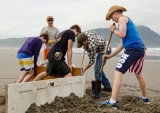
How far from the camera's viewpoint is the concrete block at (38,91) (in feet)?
8.33

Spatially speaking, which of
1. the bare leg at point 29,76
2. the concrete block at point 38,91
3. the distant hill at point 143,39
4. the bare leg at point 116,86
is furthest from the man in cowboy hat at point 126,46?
the distant hill at point 143,39

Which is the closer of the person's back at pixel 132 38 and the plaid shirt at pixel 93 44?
the person's back at pixel 132 38

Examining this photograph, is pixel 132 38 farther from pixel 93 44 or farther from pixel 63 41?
pixel 63 41

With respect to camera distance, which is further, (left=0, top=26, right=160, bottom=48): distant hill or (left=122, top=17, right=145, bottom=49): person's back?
(left=0, top=26, right=160, bottom=48): distant hill

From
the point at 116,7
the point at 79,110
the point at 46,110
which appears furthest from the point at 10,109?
the point at 116,7

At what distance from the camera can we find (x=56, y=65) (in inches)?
155

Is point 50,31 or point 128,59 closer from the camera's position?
point 128,59

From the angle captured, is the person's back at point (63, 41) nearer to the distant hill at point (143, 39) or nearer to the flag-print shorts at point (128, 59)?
the flag-print shorts at point (128, 59)

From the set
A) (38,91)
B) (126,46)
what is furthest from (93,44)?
(38,91)

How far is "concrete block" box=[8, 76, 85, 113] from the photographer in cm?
254

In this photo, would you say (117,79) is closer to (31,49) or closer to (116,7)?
(116,7)

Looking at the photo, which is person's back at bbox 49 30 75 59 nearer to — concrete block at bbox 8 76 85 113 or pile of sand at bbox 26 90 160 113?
concrete block at bbox 8 76 85 113

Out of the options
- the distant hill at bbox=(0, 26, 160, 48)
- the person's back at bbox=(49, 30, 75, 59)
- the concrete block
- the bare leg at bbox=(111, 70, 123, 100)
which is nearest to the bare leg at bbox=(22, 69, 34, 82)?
the person's back at bbox=(49, 30, 75, 59)

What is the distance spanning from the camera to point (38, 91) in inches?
114
